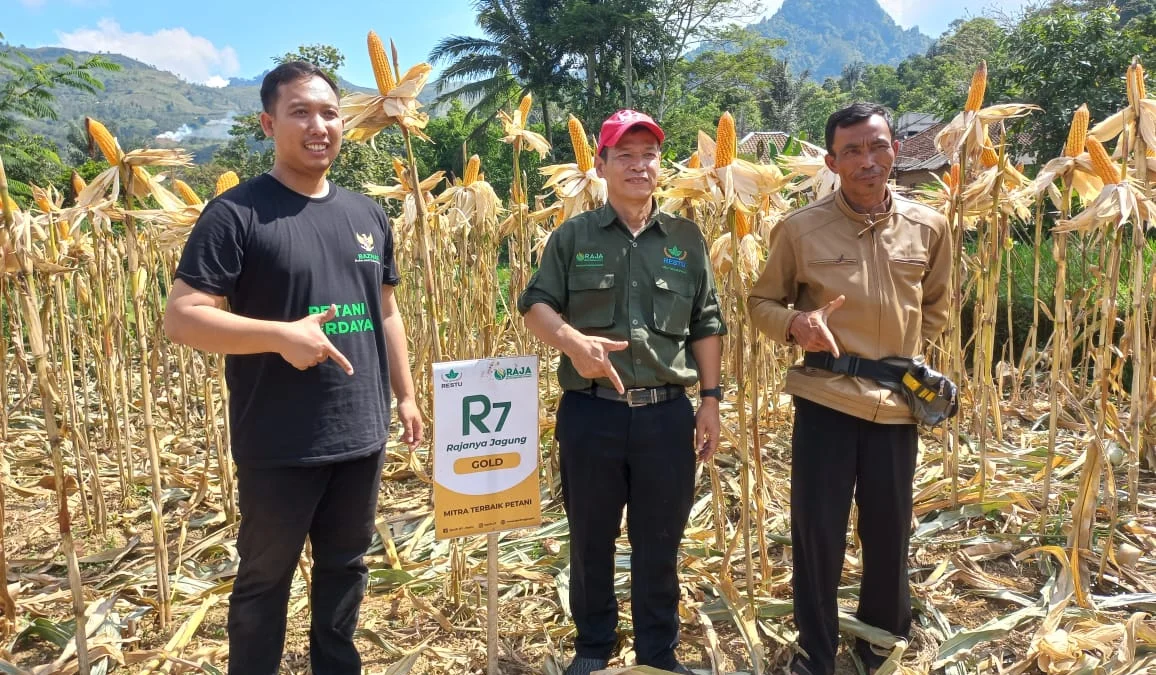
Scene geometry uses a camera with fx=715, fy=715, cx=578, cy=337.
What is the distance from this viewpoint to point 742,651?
8.24 feet

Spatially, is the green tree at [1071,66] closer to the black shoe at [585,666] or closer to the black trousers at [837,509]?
the black trousers at [837,509]

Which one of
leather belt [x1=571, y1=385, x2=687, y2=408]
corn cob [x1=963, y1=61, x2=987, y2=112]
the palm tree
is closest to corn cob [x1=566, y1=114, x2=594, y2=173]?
leather belt [x1=571, y1=385, x2=687, y2=408]

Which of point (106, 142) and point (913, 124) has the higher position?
point (913, 124)

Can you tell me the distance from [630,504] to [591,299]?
0.65 metres

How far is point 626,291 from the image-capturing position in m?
2.16

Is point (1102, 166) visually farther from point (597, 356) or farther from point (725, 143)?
point (597, 356)

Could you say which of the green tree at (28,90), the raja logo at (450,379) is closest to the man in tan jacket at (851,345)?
the raja logo at (450,379)

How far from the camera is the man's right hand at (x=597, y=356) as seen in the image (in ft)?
6.35

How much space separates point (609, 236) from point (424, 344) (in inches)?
89.7

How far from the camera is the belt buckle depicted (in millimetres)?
2104

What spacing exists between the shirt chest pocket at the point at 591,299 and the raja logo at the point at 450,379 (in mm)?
383

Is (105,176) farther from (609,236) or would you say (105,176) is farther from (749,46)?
(749,46)

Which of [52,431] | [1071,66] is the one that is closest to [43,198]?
[52,431]

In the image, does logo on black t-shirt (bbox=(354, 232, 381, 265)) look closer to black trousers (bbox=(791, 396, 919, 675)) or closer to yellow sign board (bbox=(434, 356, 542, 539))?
yellow sign board (bbox=(434, 356, 542, 539))
